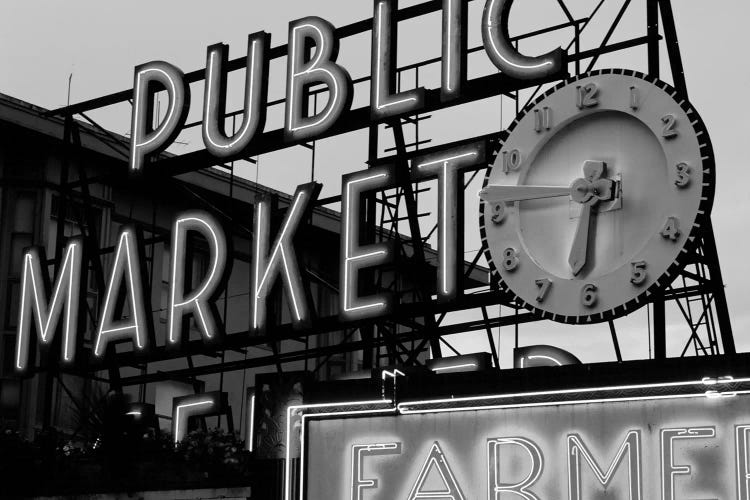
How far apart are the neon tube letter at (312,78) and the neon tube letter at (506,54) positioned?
3.37 metres

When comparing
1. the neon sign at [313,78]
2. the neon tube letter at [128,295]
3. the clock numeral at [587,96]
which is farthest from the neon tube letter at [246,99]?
the clock numeral at [587,96]

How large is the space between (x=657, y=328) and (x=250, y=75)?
11.0 metres

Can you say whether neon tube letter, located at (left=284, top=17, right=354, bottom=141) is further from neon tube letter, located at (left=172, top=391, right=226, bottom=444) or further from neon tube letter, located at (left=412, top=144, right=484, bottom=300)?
neon tube letter, located at (left=172, top=391, right=226, bottom=444)

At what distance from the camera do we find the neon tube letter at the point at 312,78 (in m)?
28.8

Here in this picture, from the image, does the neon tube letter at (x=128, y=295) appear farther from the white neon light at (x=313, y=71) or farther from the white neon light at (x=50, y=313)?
the white neon light at (x=313, y=71)

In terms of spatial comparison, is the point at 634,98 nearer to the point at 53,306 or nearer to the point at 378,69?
the point at 378,69

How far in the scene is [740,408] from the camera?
49.5 ft

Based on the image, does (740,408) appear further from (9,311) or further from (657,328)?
(9,311)

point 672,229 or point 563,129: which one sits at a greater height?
point 563,129

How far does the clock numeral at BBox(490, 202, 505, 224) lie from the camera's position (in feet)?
80.7

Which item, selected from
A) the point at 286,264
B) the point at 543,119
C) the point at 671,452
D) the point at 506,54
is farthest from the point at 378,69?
the point at 671,452

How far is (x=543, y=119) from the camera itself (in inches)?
961

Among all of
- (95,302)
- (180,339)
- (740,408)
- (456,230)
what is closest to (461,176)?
(456,230)

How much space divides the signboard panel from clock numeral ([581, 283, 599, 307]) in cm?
687
